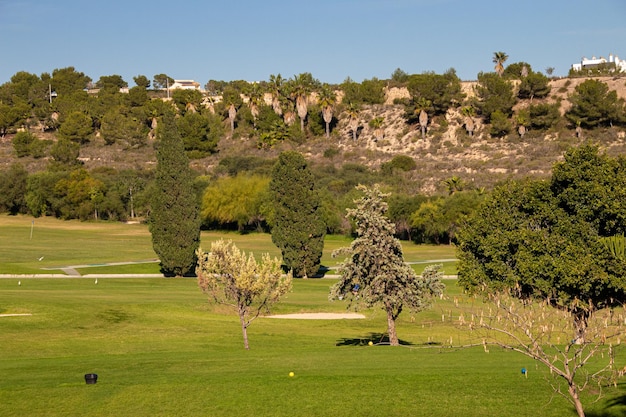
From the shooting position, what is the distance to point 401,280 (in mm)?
36250

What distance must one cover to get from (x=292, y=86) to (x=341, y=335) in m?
126

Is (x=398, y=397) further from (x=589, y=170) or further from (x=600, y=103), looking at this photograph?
(x=600, y=103)

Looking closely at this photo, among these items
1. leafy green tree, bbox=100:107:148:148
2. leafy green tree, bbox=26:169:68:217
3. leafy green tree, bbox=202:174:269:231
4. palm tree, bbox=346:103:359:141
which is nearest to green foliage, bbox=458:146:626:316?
leafy green tree, bbox=202:174:269:231

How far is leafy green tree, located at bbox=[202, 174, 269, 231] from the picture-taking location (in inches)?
4520

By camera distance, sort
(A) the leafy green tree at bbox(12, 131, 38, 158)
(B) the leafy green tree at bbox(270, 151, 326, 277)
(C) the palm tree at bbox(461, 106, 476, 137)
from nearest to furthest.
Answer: (B) the leafy green tree at bbox(270, 151, 326, 277) → (C) the palm tree at bbox(461, 106, 476, 137) → (A) the leafy green tree at bbox(12, 131, 38, 158)

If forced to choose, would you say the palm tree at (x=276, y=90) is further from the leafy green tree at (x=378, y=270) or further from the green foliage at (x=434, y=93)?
the leafy green tree at (x=378, y=270)

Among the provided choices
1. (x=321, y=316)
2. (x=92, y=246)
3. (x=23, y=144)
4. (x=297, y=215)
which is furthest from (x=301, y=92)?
(x=321, y=316)

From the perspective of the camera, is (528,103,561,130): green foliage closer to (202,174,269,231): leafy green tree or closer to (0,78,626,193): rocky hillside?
(0,78,626,193): rocky hillside

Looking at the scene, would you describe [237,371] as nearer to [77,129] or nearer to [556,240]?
[556,240]

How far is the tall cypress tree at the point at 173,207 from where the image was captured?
72.1 metres

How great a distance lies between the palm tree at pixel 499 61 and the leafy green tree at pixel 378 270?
5811 inches

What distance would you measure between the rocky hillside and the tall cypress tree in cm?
6342

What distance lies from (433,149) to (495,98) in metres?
16.0

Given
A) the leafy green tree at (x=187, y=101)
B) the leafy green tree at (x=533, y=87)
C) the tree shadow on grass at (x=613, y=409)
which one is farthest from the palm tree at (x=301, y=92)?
the tree shadow on grass at (x=613, y=409)
